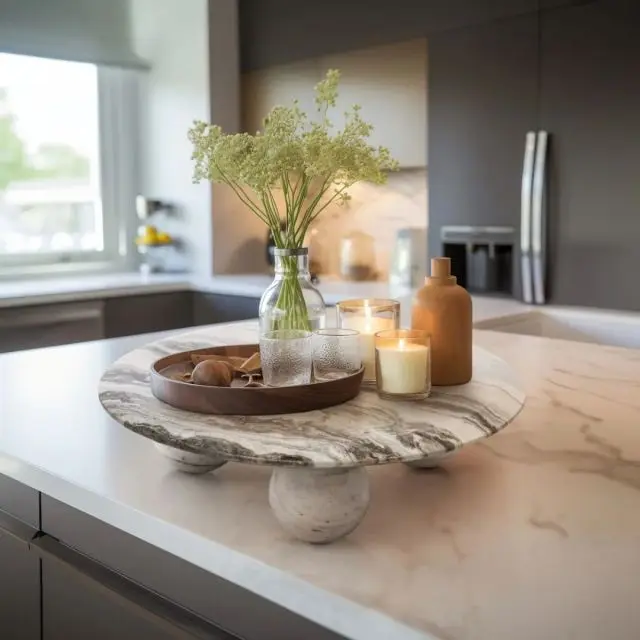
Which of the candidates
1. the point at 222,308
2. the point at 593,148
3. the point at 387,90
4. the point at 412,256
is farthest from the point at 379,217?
the point at 593,148

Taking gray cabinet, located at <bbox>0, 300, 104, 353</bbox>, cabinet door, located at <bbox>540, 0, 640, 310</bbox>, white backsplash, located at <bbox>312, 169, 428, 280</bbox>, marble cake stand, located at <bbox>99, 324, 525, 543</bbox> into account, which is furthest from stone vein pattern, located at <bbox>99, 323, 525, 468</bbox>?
white backsplash, located at <bbox>312, 169, 428, 280</bbox>

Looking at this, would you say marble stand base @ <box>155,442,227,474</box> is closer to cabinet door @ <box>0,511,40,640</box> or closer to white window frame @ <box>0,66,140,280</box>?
cabinet door @ <box>0,511,40,640</box>

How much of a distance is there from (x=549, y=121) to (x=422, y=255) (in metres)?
0.94

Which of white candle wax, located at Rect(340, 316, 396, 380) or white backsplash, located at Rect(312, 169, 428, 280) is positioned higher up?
white backsplash, located at Rect(312, 169, 428, 280)

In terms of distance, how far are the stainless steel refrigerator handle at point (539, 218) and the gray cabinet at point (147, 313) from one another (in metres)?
1.72

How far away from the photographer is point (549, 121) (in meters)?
2.87

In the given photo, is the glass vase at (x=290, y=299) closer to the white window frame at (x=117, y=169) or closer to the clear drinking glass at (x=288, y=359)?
the clear drinking glass at (x=288, y=359)

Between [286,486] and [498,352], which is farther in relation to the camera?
[498,352]

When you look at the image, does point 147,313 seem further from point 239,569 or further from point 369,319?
point 239,569

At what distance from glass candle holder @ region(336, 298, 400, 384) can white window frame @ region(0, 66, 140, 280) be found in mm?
3307

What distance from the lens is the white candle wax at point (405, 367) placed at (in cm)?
106

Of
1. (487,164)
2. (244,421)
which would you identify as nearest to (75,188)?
(487,164)

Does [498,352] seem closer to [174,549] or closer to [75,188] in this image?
[174,549]

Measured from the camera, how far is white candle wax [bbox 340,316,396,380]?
3.86ft
